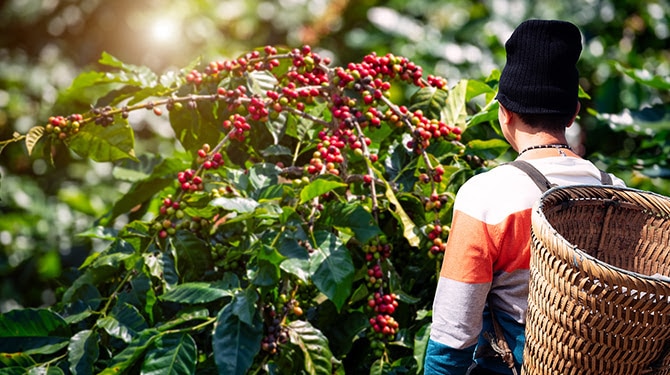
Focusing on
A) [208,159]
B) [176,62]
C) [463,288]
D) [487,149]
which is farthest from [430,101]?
[176,62]

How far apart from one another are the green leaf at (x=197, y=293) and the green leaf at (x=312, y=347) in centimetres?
17

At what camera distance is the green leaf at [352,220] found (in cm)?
191

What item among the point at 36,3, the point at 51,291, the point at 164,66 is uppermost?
the point at 36,3

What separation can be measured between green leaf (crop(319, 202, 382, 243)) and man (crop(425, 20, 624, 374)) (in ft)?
1.11

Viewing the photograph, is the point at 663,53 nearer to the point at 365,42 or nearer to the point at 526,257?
the point at 365,42

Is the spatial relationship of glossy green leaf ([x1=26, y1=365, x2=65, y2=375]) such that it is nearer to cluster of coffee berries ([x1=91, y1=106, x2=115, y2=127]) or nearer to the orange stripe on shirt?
cluster of coffee berries ([x1=91, y1=106, x2=115, y2=127])

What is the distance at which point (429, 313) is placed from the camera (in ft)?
6.48

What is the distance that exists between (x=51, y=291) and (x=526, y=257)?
2845 mm

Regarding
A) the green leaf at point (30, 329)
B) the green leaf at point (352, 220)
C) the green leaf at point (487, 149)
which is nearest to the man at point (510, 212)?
the green leaf at point (352, 220)

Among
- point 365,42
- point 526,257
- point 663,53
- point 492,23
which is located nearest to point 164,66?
point 365,42

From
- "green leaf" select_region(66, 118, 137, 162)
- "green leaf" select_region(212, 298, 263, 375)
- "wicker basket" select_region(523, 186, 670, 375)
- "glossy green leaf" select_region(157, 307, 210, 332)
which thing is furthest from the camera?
"green leaf" select_region(66, 118, 137, 162)

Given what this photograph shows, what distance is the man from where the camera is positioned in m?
1.54

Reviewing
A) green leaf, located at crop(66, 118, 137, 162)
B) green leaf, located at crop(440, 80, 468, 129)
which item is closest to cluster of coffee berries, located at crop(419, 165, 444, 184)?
green leaf, located at crop(440, 80, 468, 129)

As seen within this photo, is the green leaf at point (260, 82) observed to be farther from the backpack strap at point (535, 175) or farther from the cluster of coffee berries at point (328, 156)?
the backpack strap at point (535, 175)
